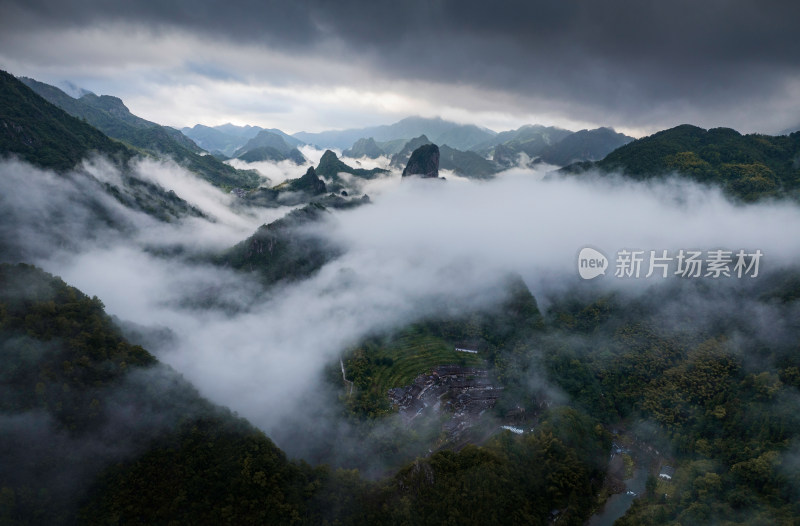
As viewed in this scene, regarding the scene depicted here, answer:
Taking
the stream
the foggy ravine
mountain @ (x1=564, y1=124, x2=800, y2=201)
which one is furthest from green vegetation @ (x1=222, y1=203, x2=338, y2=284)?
mountain @ (x1=564, y1=124, x2=800, y2=201)

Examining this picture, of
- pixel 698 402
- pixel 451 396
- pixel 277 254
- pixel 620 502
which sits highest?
pixel 277 254

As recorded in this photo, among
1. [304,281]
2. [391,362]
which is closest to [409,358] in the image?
[391,362]

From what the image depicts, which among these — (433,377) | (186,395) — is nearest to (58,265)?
(186,395)

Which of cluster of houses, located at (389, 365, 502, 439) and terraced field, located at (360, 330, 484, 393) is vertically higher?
terraced field, located at (360, 330, 484, 393)

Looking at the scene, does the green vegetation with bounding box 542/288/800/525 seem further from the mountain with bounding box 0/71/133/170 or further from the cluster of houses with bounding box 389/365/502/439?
the mountain with bounding box 0/71/133/170

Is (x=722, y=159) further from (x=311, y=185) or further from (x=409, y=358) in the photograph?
(x=311, y=185)

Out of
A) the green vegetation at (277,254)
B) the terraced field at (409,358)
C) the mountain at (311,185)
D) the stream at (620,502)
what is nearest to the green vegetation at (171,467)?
the stream at (620,502)
